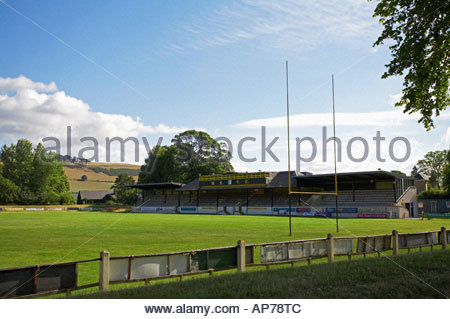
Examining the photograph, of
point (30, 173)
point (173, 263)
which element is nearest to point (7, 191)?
point (30, 173)

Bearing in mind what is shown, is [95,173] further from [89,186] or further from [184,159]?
[184,159]

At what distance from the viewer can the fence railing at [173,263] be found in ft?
23.2

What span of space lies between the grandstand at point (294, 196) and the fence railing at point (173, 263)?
3952cm

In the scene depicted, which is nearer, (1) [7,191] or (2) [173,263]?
(2) [173,263]

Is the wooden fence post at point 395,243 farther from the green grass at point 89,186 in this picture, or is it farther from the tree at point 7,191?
the green grass at point 89,186

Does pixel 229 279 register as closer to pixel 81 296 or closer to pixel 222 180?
pixel 81 296

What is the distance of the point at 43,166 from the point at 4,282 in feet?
313

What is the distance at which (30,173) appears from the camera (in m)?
92.2

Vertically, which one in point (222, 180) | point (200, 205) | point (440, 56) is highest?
point (440, 56)

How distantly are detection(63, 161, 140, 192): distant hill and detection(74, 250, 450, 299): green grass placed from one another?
143635mm

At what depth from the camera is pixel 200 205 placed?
71.2m

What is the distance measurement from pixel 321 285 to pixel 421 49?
34.7 feet

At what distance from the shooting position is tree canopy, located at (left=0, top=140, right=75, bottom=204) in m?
90.0
